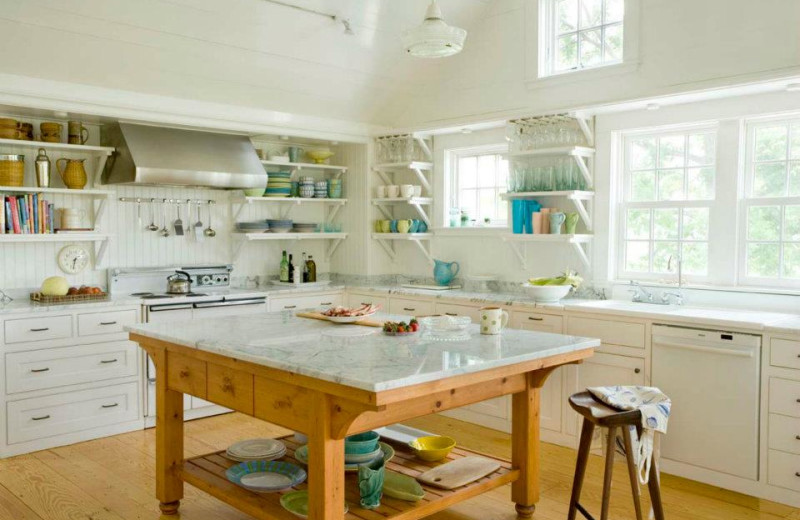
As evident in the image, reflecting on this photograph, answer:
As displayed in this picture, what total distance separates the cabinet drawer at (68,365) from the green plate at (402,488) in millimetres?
2617

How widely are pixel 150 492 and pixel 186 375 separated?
94 cm

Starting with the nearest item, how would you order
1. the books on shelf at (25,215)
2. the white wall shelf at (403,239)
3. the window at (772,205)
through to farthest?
the window at (772,205) → the books on shelf at (25,215) → the white wall shelf at (403,239)

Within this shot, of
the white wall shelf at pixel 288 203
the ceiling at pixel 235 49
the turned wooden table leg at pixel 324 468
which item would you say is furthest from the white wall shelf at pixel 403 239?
the turned wooden table leg at pixel 324 468

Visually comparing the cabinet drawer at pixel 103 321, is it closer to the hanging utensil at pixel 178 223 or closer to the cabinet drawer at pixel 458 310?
the hanging utensil at pixel 178 223

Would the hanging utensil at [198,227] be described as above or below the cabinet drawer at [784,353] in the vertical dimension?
above

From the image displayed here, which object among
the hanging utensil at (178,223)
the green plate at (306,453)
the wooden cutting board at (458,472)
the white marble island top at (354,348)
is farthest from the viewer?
the hanging utensil at (178,223)

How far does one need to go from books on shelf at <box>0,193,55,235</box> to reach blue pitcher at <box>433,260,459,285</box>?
→ 305 centimetres

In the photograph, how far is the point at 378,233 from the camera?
6.55m

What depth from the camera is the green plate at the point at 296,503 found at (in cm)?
303

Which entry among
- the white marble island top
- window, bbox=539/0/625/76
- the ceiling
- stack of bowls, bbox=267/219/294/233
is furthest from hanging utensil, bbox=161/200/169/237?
window, bbox=539/0/625/76

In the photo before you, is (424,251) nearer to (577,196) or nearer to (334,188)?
(334,188)

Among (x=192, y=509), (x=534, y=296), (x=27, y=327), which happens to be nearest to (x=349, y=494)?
(x=192, y=509)

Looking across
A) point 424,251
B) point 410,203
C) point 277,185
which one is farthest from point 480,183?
→ point 277,185

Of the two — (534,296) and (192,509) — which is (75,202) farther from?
(534,296)
